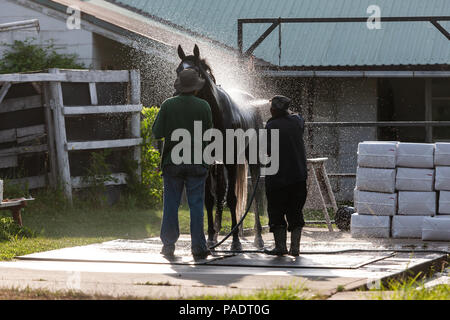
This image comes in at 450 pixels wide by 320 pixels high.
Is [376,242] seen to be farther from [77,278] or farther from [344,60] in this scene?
[344,60]

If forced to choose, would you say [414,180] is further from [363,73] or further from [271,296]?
[363,73]

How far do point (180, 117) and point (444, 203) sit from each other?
4.64 m

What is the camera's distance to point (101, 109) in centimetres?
1587

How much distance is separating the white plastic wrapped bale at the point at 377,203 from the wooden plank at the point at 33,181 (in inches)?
233

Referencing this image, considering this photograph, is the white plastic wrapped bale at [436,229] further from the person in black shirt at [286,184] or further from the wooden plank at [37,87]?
the wooden plank at [37,87]

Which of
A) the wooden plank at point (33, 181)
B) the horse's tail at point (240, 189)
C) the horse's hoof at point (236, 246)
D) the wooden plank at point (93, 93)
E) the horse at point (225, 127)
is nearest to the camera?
the horse at point (225, 127)

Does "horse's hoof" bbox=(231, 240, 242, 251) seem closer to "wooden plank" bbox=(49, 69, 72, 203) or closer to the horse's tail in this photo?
the horse's tail

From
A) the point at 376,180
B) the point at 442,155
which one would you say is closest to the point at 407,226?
the point at 376,180

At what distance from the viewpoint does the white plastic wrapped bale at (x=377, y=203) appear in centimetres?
1240

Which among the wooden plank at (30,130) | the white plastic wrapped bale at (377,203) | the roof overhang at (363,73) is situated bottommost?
the white plastic wrapped bale at (377,203)

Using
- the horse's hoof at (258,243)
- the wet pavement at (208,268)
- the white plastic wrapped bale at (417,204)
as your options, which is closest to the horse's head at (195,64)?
the wet pavement at (208,268)

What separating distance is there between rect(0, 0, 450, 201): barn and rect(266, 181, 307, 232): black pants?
737 cm

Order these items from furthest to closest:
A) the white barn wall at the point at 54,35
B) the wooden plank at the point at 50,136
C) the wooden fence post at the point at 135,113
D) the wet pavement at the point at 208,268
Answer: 1. the white barn wall at the point at 54,35
2. the wooden fence post at the point at 135,113
3. the wooden plank at the point at 50,136
4. the wet pavement at the point at 208,268
